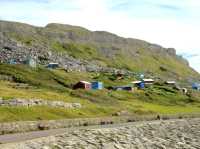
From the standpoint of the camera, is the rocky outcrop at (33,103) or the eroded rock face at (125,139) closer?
the eroded rock face at (125,139)

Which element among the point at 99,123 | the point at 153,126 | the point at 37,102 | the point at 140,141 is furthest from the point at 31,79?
the point at 140,141

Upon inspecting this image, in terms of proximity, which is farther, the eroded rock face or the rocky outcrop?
the rocky outcrop

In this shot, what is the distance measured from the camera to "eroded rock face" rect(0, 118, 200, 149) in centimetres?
3615

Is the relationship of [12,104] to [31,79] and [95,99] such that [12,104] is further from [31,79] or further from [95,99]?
[31,79]

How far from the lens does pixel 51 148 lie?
114ft

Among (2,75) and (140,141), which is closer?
(140,141)

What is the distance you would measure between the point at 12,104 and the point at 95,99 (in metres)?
65.3

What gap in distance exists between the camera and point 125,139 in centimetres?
4525

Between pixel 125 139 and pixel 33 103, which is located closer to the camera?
pixel 125 139

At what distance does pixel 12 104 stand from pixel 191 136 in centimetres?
4144

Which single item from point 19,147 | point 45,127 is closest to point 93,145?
point 19,147

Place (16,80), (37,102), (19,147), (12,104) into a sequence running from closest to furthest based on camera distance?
(19,147)
(12,104)
(37,102)
(16,80)

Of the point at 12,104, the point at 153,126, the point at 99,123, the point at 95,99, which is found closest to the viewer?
the point at 153,126

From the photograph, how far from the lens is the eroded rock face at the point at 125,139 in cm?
3615
